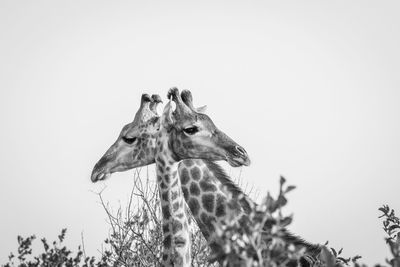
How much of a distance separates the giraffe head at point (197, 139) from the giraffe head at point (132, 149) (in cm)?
40

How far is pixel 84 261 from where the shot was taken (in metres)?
9.68

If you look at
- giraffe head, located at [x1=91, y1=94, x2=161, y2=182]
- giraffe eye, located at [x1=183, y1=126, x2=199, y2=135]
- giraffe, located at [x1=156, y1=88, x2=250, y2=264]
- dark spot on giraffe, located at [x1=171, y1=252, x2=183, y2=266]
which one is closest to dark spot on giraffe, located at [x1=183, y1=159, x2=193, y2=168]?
giraffe, located at [x1=156, y1=88, x2=250, y2=264]

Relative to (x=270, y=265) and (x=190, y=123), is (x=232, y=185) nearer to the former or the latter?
(x=190, y=123)

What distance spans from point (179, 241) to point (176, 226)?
22 centimetres

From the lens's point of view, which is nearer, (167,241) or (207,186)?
(167,241)

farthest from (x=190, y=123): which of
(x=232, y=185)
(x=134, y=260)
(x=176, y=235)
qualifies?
(x=134, y=260)

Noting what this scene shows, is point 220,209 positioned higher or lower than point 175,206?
higher

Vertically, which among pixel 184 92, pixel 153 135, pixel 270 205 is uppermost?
pixel 184 92

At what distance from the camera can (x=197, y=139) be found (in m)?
7.95

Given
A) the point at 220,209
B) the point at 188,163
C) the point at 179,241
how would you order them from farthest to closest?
the point at 188,163
the point at 220,209
the point at 179,241

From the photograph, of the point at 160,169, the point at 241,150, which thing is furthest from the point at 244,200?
the point at 160,169

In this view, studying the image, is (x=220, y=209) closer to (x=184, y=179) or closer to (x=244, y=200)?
(x=244, y=200)

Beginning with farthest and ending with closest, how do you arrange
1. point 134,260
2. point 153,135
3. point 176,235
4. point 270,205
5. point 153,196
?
point 153,196, point 134,260, point 153,135, point 176,235, point 270,205

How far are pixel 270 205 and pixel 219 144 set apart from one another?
5.51 m
